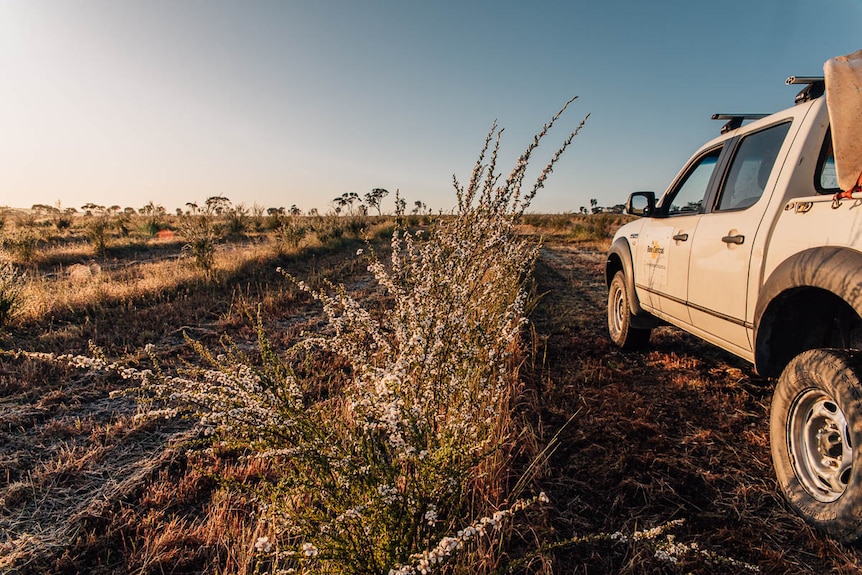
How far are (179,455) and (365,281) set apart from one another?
20.2ft

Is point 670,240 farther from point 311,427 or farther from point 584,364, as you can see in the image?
point 311,427

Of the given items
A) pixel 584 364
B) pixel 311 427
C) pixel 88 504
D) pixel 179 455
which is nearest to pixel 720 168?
pixel 584 364

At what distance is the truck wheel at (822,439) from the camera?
1741 millimetres

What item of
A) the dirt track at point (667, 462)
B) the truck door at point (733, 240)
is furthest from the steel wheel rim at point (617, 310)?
the truck door at point (733, 240)

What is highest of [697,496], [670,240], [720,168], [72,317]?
[720,168]

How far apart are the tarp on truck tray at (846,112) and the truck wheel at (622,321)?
249 cm

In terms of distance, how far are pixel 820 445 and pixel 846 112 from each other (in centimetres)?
166

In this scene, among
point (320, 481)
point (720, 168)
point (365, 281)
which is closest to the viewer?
point (320, 481)

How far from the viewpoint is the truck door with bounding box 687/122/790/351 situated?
257 centimetres

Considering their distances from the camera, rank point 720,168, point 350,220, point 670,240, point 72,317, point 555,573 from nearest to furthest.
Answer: point 555,573 → point 720,168 → point 670,240 → point 72,317 → point 350,220

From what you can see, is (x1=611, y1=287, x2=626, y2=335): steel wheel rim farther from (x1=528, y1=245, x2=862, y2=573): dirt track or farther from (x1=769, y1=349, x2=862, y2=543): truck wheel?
(x1=769, y1=349, x2=862, y2=543): truck wheel

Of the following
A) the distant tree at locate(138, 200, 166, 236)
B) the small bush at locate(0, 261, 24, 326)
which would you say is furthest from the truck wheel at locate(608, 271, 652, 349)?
the distant tree at locate(138, 200, 166, 236)

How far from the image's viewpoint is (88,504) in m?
2.24

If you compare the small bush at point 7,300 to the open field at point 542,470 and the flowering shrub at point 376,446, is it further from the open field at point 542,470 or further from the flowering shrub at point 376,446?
the flowering shrub at point 376,446
